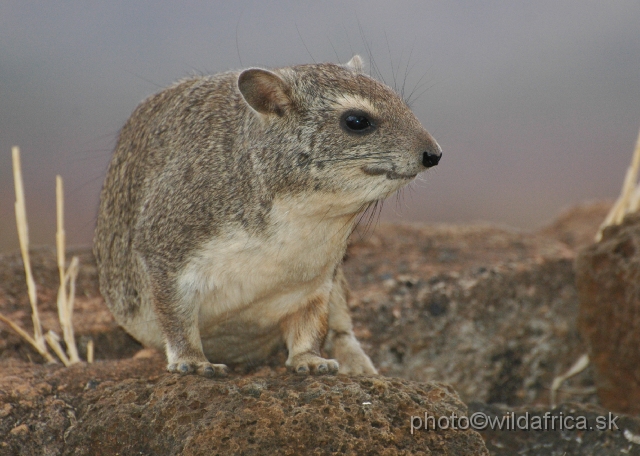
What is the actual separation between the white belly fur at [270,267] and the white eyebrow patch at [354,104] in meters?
0.66

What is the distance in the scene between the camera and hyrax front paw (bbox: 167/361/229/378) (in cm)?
559

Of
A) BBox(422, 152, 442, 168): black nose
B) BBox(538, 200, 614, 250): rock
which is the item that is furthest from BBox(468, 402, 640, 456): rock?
BBox(538, 200, 614, 250): rock

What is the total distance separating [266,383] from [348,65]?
256 centimetres

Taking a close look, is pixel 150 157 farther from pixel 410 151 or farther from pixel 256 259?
pixel 410 151

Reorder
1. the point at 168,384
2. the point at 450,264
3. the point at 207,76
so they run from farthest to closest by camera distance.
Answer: the point at 450,264
the point at 207,76
the point at 168,384

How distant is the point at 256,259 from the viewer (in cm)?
559

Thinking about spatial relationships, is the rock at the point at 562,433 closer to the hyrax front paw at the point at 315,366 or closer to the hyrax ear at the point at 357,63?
the hyrax front paw at the point at 315,366

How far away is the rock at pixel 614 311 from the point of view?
740 cm

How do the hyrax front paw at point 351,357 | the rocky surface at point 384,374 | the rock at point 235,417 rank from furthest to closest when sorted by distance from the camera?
the hyrax front paw at point 351,357
the rocky surface at point 384,374
the rock at point 235,417

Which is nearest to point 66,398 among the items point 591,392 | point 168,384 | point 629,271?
point 168,384

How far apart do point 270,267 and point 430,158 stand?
1.34 m

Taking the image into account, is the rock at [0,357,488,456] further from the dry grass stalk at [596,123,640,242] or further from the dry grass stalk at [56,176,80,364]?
the dry grass stalk at [596,123,640,242]

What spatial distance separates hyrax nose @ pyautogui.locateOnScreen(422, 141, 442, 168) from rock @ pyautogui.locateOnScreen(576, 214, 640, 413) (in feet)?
9.91

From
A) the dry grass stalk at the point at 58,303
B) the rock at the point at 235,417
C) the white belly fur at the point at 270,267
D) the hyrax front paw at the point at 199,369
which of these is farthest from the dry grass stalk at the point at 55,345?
the hyrax front paw at the point at 199,369
